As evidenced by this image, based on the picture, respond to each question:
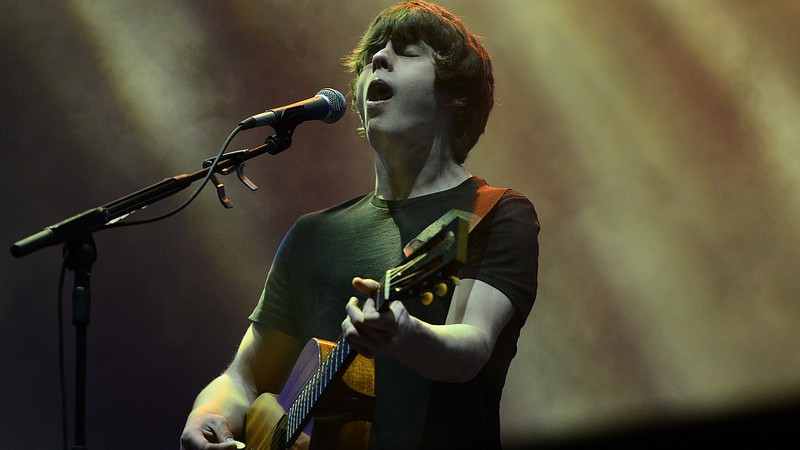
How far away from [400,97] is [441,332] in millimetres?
880

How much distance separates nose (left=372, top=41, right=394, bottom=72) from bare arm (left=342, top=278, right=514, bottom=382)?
0.78m

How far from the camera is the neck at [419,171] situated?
8.64ft

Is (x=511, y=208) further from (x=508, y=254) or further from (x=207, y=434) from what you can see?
(x=207, y=434)

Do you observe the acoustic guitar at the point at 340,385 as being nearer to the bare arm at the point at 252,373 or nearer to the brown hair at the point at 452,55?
the bare arm at the point at 252,373

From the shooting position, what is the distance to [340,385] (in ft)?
7.21

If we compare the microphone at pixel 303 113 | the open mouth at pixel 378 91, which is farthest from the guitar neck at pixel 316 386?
the open mouth at pixel 378 91

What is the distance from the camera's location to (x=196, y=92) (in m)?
4.50

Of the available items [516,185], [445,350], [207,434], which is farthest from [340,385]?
[516,185]

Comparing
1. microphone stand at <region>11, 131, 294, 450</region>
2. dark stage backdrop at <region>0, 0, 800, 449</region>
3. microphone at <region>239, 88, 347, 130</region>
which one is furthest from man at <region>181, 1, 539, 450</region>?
dark stage backdrop at <region>0, 0, 800, 449</region>

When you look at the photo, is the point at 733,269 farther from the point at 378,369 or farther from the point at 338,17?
the point at 338,17

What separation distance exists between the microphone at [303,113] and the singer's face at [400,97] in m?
0.11

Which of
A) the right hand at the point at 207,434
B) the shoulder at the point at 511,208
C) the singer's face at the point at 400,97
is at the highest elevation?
the singer's face at the point at 400,97

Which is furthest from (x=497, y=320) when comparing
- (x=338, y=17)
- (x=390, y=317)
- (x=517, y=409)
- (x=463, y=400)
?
(x=338, y=17)

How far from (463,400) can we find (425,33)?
116cm
